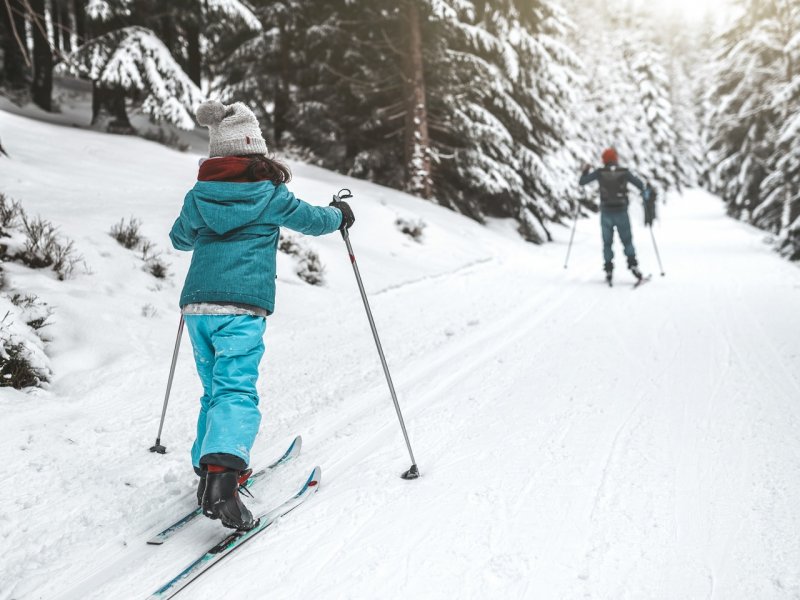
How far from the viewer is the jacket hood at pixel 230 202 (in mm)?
2613

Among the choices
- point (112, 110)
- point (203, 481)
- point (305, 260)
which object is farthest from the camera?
point (112, 110)

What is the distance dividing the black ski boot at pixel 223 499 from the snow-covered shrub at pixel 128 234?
14.1 feet

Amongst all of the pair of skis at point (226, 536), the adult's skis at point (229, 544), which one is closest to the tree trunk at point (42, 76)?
the pair of skis at point (226, 536)

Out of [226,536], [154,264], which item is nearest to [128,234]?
[154,264]

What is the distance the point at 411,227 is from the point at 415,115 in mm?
3818

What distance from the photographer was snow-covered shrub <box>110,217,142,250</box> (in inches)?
234

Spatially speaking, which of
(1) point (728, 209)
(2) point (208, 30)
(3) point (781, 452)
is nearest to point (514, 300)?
(3) point (781, 452)

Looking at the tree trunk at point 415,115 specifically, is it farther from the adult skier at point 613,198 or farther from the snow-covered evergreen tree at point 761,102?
the snow-covered evergreen tree at point 761,102

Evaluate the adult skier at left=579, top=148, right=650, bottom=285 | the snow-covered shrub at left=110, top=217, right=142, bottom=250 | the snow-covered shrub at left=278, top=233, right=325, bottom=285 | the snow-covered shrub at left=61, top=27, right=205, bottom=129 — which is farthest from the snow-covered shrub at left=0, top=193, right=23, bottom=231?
the adult skier at left=579, top=148, right=650, bottom=285

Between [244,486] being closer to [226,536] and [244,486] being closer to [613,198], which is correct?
[226,536]

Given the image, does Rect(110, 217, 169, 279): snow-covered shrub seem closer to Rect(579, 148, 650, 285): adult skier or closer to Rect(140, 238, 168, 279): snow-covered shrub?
Rect(140, 238, 168, 279): snow-covered shrub

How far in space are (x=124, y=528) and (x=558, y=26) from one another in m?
16.0

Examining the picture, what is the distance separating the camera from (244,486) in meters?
2.90

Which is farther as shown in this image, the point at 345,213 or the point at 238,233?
the point at 345,213
